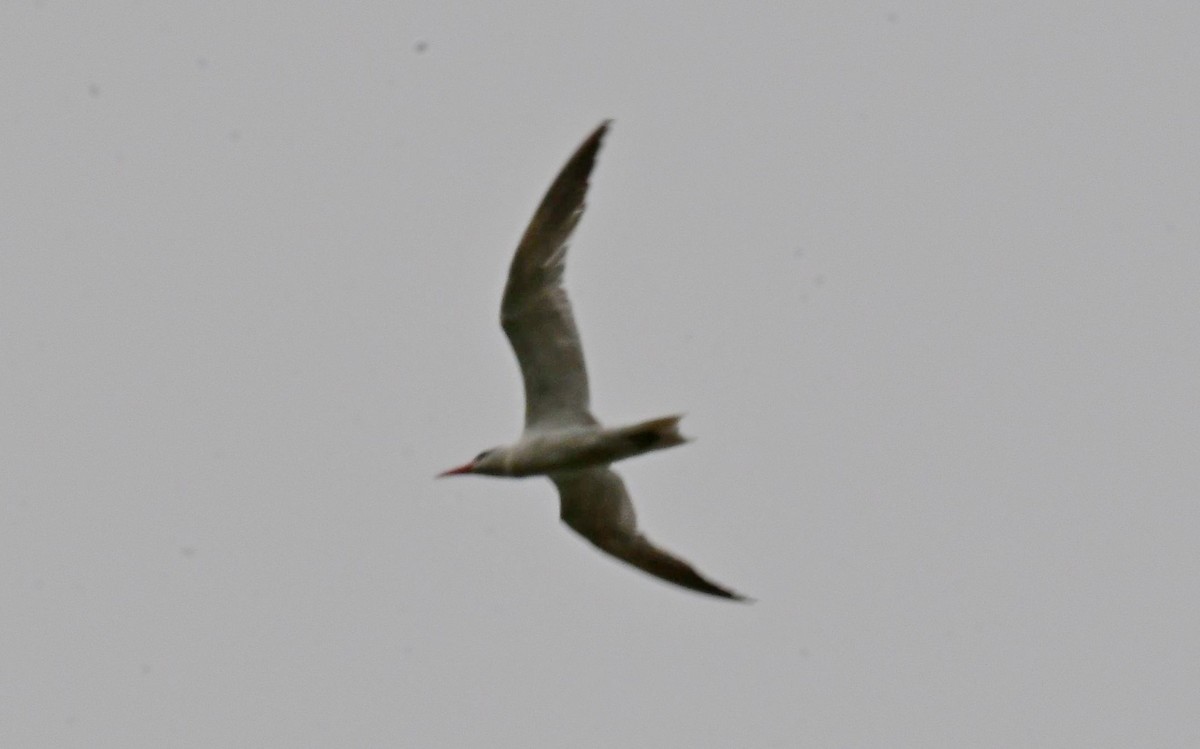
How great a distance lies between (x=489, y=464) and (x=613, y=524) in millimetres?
997

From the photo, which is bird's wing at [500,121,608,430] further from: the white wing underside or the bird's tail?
the bird's tail

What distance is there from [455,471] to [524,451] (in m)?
0.59

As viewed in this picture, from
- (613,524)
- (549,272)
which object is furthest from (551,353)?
(613,524)

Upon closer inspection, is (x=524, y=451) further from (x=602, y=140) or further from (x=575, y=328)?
(x=602, y=140)

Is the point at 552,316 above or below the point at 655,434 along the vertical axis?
above

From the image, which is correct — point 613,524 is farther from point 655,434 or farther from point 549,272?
point 549,272

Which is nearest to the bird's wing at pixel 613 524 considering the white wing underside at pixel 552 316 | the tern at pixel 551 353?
the white wing underside at pixel 552 316

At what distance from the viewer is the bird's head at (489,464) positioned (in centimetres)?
1400

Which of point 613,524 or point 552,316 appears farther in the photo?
point 613,524

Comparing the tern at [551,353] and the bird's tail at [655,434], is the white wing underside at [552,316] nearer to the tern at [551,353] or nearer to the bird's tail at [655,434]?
the tern at [551,353]

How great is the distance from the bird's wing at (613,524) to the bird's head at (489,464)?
0.48 meters

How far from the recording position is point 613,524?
14508 mm

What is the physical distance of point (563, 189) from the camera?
45.0ft

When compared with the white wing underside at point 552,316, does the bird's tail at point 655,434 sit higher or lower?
lower
